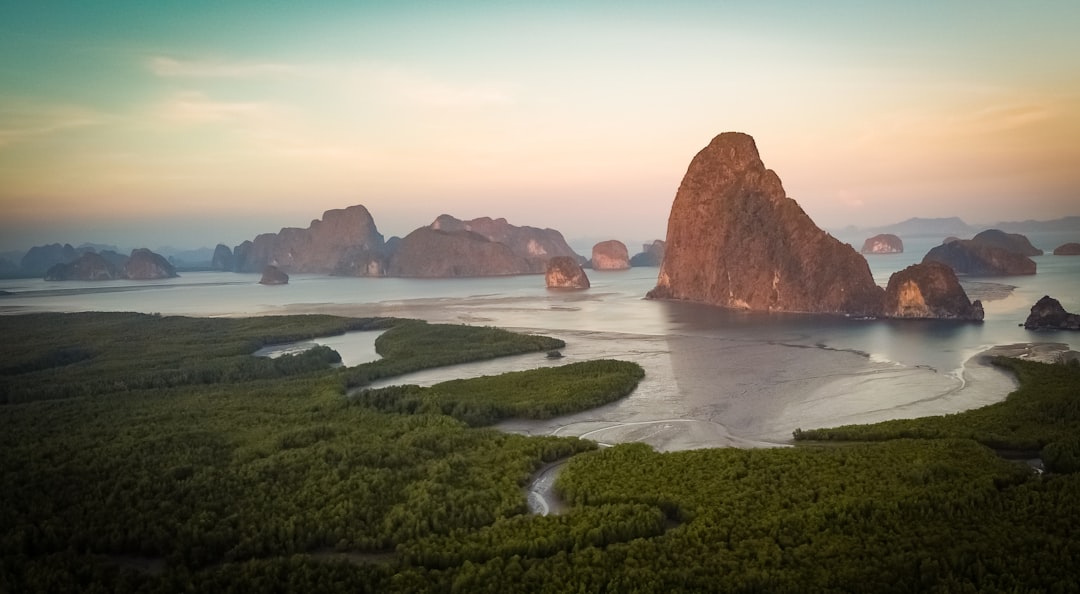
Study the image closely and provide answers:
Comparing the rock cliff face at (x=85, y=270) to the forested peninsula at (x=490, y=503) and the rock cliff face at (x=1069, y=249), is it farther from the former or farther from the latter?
the rock cliff face at (x=1069, y=249)

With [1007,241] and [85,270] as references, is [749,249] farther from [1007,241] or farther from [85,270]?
[85,270]

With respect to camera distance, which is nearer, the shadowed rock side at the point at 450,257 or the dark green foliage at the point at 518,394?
the dark green foliage at the point at 518,394

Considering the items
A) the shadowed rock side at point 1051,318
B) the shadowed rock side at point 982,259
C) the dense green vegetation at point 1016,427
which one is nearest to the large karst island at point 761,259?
the shadowed rock side at point 1051,318

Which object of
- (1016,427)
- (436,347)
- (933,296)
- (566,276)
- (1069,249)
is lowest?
(1016,427)

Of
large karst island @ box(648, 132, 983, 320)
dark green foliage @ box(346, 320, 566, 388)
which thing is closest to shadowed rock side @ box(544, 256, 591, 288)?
large karst island @ box(648, 132, 983, 320)

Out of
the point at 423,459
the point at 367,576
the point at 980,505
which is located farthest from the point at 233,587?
the point at 980,505

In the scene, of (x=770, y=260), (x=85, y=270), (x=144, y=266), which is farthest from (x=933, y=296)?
(x=144, y=266)
